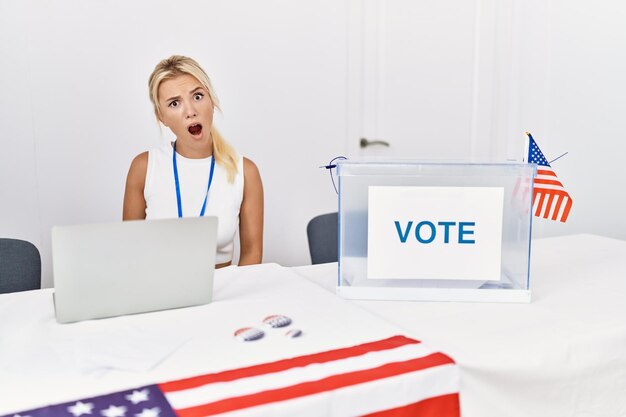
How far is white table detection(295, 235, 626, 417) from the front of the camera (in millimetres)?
1133

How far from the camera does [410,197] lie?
1.45 m

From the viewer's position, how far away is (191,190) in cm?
239

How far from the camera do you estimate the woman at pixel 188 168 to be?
7.84 feet

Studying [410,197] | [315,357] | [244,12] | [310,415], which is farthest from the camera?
[244,12]

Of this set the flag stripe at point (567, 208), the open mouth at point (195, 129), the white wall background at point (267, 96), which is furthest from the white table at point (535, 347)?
the white wall background at point (267, 96)

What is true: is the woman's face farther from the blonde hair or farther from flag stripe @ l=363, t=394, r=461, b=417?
flag stripe @ l=363, t=394, r=461, b=417

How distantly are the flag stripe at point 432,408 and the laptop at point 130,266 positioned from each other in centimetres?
53

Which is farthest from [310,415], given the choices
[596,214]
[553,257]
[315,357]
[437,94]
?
[596,214]

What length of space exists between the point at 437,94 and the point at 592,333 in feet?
8.25

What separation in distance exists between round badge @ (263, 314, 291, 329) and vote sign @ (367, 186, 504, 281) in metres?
0.28

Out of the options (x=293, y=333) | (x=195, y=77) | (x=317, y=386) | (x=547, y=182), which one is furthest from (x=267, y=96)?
(x=317, y=386)

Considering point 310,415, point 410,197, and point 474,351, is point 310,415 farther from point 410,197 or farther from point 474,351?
point 410,197

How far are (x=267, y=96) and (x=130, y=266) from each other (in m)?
2.05

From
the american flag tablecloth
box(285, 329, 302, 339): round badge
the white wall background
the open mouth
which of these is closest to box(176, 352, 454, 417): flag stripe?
the american flag tablecloth
